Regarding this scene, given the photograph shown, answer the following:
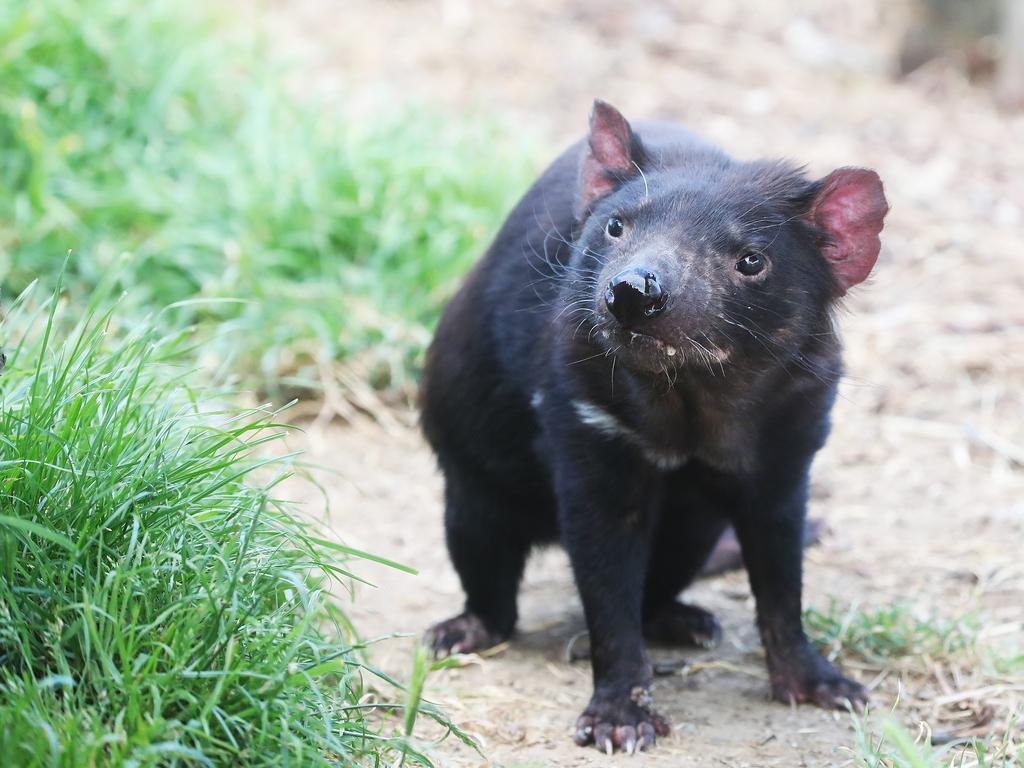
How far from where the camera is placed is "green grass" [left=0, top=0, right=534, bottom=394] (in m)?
5.33

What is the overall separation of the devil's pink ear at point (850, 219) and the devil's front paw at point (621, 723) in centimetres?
111

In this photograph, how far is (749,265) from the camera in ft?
9.15

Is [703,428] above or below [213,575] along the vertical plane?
above

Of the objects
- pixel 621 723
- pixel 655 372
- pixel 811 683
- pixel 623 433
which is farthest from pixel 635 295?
pixel 811 683

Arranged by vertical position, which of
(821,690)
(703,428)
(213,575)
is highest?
(703,428)

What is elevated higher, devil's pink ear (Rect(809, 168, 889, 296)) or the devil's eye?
devil's pink ear (Rect(809, 168, 889, 296))

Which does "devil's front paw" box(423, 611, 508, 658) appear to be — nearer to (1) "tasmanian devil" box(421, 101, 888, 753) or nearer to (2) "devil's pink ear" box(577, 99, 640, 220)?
(1) "tasmanian devil" box(421, 101, 888, 753)

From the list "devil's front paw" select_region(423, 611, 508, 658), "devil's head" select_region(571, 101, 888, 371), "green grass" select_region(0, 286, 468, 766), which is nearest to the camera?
"green grass" select_region(0, 286, 468, 766)

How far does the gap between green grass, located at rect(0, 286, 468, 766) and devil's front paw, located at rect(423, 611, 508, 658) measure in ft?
2.53

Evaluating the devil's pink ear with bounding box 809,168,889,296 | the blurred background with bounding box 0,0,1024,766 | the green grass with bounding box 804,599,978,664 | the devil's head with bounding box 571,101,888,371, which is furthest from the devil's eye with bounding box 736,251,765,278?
the green grass with bounding box 804,599,978,664

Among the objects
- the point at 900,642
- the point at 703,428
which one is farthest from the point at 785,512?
the point at 900,642

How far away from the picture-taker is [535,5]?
30.0 feet

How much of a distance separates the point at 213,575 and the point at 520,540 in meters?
1.40

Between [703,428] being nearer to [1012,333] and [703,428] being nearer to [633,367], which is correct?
[633,367]
